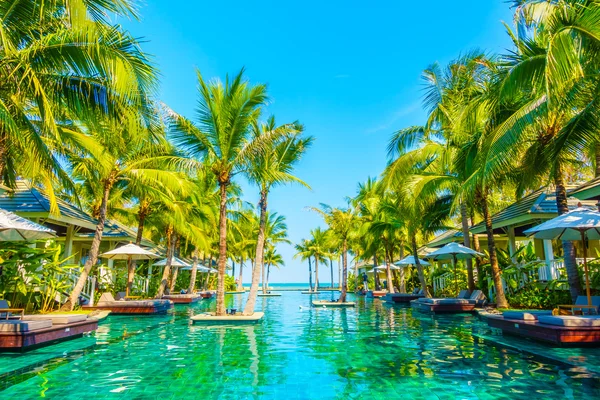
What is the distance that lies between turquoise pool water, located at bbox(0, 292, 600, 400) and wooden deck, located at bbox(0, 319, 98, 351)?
0.22 metres

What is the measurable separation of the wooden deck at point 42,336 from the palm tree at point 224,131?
14.7 feet

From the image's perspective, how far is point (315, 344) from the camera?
9.04 meters

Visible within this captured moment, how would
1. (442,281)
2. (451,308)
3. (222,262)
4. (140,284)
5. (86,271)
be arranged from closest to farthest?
(222,262) → (86,271) → (451,308) → (442,281) → (140,284)

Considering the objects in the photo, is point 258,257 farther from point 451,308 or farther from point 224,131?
point 451,308

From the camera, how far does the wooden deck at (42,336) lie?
7.57m

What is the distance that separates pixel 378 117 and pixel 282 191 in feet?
23.7

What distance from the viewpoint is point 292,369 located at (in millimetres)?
6488

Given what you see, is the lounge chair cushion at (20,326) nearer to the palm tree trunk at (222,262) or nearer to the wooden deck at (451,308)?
the palm tree trunk at (222,262)

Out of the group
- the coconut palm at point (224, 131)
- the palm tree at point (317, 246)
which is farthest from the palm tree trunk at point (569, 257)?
the palm tree at point (317, 246)

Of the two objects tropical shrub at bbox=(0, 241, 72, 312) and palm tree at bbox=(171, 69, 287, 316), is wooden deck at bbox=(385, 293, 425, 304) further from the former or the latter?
tropical shrub at bbox=(0, 241, 72, 312)

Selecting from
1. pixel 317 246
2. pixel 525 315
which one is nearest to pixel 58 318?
pixel 525 315

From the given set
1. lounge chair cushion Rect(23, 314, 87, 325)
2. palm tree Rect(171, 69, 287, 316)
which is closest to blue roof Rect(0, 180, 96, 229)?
lounge chair cushion Rect(23, 314, 87, 325)

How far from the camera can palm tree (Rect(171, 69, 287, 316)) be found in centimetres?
1309

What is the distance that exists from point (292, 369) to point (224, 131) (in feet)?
28.9
